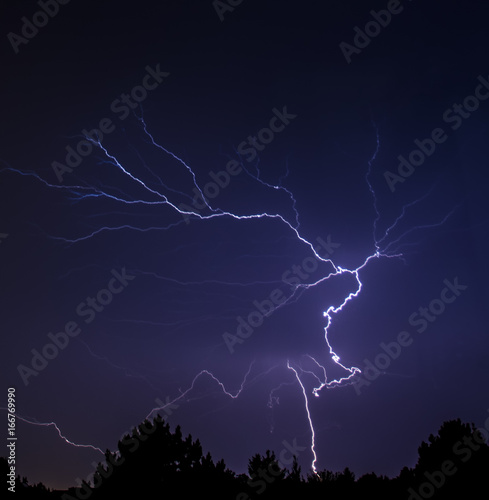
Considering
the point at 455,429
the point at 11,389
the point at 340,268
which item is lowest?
the point at 455,429

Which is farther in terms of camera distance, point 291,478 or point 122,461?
point 291,478

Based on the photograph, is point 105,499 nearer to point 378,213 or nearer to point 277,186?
point 277,186

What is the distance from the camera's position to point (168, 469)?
9.37 meters

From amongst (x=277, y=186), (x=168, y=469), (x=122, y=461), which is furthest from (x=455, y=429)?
(x=277, y=186)

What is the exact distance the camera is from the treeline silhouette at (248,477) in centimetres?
877

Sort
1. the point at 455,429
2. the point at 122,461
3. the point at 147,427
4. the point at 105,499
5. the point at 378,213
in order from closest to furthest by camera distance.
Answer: the point at 105,499
the point at 122,461
the point at 147,427
the point at 455,429
the point at 378,213

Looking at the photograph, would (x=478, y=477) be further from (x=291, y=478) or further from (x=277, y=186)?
(x=277, y=186)

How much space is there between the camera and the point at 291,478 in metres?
10.5

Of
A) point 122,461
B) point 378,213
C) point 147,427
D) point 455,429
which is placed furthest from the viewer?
point 378,213

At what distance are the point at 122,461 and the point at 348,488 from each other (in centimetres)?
601

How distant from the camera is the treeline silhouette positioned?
877cm

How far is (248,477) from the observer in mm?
10211

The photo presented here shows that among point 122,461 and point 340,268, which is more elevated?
point 340,268

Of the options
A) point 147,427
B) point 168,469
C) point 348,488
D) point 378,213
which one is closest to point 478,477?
point 348,488
